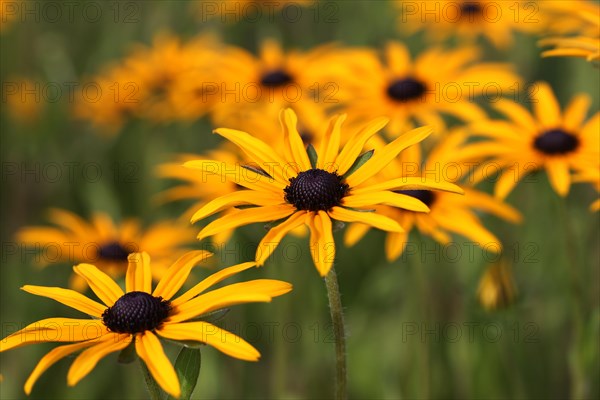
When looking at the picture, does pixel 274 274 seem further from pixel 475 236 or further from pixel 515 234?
pixel 515 234

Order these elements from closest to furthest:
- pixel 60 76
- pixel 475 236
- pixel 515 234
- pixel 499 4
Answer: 1. pixel 475 236
2. pixel 515 234
3. pixel 499 4
4. pixel 60 76

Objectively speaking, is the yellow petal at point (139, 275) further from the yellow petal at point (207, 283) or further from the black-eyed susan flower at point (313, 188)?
the black-eyed susan flower at point (313, 188)

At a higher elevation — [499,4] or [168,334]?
[499,4]

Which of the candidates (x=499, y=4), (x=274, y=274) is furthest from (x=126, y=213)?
(x=499, y=4)

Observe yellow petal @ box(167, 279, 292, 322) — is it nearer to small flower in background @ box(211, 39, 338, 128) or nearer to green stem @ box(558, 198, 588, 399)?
green stem @ box(558, 198, 588, 399)

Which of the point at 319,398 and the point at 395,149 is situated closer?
the point at 395,149

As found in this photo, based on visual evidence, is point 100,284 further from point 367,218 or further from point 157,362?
point 367,218
